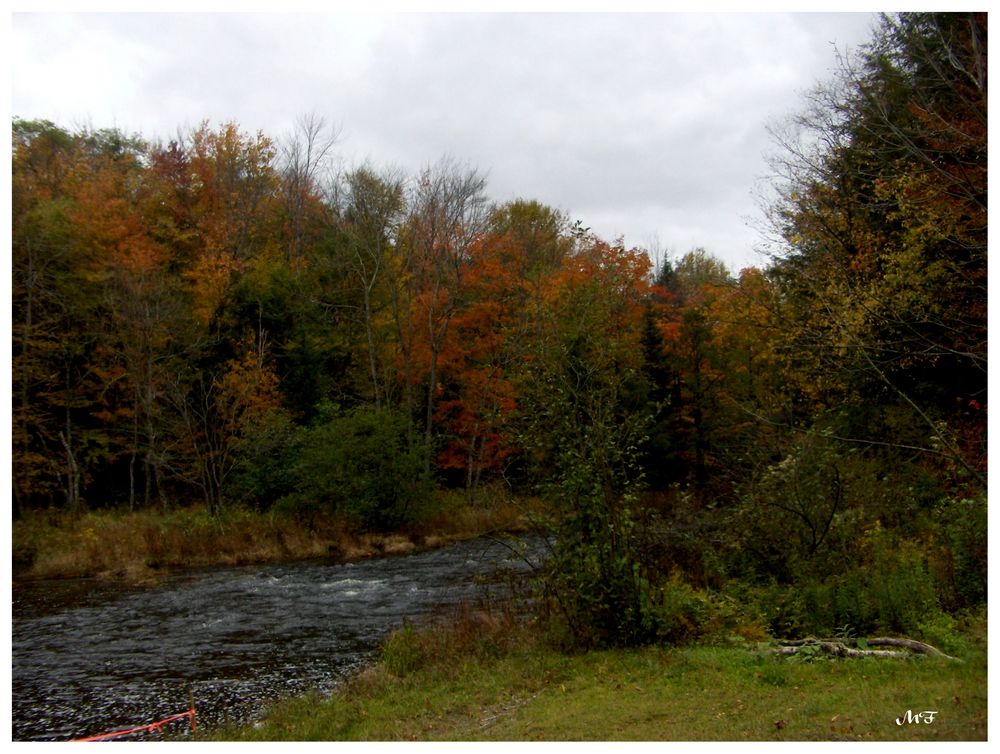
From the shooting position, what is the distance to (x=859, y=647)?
29.3 ft

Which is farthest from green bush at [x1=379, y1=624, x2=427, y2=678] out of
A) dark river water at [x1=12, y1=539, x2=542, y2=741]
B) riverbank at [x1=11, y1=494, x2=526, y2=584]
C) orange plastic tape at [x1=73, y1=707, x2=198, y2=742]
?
riverbank at [x1=11, y1=494, x2=526, y2=584]

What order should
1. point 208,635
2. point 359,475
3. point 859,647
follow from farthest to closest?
point 359,475 → point 208,635 → point 859,647

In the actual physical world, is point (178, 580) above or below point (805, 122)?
below

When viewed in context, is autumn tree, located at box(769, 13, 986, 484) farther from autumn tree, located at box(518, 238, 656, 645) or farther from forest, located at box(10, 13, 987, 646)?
autumn tree, located at box(518, 238, 656, 645)

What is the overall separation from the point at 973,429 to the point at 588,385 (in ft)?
32.4

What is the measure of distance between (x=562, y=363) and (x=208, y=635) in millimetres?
8801

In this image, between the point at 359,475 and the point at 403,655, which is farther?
the point at 359,475

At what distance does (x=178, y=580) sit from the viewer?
21.4 m

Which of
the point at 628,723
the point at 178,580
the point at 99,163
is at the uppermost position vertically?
the point at 99,163

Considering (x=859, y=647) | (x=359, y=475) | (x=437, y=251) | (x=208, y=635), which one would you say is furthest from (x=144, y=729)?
(x=437, y=251)

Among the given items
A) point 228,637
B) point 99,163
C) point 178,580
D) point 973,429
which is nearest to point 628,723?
point 228,637

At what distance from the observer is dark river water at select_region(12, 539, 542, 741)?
1082 centimetres

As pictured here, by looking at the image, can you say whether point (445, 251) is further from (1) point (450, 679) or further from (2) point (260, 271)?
(1) point (450, 679)

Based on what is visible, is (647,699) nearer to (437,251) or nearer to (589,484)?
(589,484)
